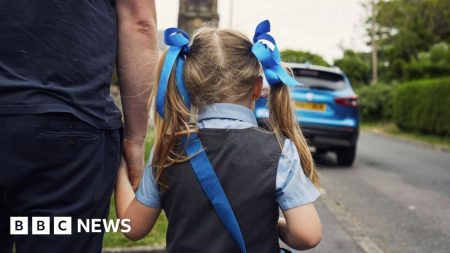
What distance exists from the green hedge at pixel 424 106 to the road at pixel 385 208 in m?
8.25

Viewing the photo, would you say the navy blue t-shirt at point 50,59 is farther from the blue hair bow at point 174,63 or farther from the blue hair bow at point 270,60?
the blue hair bow at point 270,60

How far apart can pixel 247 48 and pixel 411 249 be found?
3305 millimetres

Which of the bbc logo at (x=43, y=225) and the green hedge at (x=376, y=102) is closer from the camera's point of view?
the bbc logo at (x=43, y=225)

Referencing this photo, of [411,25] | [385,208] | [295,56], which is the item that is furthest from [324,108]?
[411,25]

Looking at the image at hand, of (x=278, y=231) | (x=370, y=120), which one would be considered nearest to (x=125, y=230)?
(x=278, y=231)

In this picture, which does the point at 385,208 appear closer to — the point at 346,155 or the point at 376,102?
the point at 346,155

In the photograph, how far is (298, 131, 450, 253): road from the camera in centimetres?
471

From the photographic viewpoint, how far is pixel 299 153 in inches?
71.6

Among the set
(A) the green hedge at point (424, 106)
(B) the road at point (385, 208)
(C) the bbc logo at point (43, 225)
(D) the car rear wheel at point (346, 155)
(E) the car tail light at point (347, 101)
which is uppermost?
(C) the bbc logo at point (43, 225)

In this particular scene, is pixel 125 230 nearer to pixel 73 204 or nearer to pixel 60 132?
pixel 73 204

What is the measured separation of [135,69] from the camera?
1799mm

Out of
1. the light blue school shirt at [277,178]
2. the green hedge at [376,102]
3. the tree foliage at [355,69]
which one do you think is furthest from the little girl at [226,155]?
the tree foliage at [355,69]

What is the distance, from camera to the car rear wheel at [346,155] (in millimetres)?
10094

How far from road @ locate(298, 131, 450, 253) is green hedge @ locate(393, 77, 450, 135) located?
27.1 feet
